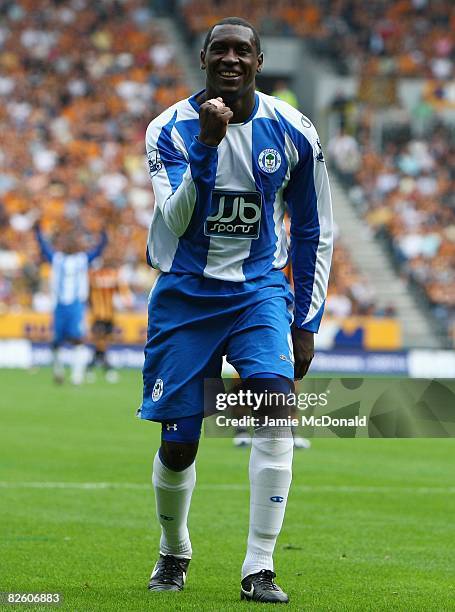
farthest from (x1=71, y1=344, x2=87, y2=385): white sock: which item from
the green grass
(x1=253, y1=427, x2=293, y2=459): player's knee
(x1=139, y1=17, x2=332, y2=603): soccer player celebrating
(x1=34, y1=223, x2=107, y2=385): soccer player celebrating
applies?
(x1=253, y1=427, x2=293, y2=459): player's knee

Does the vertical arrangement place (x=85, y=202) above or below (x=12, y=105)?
below

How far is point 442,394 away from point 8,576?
91.8 inches

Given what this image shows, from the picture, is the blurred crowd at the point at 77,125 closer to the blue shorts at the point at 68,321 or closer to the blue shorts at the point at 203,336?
the blue shorts at the point at 68,321

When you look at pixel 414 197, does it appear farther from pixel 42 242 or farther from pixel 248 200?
pixel 248 200

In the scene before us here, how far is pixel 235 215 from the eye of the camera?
6027 mm

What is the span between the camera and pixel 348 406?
5559 mm

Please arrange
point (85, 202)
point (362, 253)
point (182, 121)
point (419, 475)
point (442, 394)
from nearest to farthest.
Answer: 1. point (442, 394)
2. point (182, 121)
3. point (419, 475)
4. point (85, 202)
5. point (362, 253)

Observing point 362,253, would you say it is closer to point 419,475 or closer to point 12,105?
point 12,105

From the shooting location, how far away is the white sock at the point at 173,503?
6250 mm

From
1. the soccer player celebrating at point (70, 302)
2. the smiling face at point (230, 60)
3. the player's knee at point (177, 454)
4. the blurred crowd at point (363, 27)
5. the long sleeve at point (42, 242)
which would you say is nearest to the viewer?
the smiling face at point (230, 60)

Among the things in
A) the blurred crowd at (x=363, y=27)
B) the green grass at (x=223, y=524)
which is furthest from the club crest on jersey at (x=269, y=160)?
the blurred crowd at (x=363, y=27)

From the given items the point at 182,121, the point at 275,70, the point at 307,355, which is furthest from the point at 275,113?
the point at 275,70

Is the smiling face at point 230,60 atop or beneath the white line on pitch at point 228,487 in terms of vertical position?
atop

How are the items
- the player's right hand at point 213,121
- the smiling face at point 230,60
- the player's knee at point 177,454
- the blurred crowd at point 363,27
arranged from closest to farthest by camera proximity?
the player's right hand at point 213,121
the smiling face at point 230,60
the player's knee at point 177,454
the blurred crowd at point 363,27
